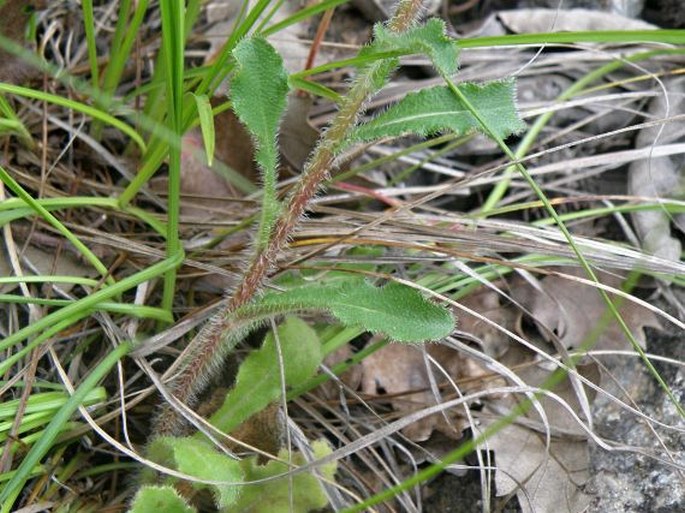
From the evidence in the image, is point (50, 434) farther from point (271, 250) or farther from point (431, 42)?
point (431, 42)

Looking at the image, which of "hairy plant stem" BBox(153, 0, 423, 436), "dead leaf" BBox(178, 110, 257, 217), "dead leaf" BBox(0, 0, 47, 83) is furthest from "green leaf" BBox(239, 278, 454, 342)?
"dead leaf" BBox(0, 0, 47, 83)

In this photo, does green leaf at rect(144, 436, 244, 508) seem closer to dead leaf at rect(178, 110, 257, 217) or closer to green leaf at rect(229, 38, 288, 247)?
green leaf at rect(229, 38, 288, 247)

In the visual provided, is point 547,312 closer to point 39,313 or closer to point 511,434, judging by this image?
point 511,434

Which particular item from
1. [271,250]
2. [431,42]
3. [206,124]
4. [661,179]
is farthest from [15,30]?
[661,179]

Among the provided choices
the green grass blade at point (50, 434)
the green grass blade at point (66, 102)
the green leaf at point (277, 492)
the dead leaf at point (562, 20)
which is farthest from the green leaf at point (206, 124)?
the dead leaf at point (562, 20)

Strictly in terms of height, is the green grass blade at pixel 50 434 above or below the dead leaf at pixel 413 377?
above

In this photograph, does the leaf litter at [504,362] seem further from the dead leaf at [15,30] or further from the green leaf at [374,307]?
the dead leaf at [15,30]

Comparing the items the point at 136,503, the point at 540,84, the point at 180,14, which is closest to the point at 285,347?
the point at 136,503
